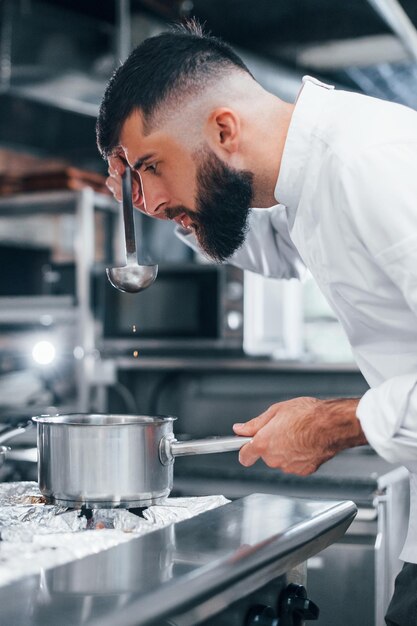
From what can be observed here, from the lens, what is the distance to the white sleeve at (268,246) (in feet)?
5.82

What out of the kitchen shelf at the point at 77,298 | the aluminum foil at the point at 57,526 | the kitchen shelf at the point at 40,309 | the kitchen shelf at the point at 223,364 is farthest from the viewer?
the kitchen shelf at the point at 40,309

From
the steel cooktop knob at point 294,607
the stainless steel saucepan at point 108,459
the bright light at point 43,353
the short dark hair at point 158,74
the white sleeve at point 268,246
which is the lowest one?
the steel cooktop knob at point 294,607

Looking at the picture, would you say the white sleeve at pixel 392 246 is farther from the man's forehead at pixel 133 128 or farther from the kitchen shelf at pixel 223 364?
the kitchen shelf at pixel 223 364

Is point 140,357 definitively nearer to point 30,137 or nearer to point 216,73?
point 30,137

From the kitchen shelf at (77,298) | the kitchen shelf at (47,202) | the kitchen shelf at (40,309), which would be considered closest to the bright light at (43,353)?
the kitchen shelf at (77,298)

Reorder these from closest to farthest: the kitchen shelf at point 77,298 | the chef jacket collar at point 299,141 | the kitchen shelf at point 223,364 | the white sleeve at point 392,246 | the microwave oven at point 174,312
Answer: the white sleeve at point 392,246 → the chef jacket collar at point 299,141 → the kitchen shelf at point 223,364 → the microwave oven at point 174,312 → the kitchen shelf at point 77,298

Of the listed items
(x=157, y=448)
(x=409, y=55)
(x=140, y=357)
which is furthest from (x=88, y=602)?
(x=409, y=55)

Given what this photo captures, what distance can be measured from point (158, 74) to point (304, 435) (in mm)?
609

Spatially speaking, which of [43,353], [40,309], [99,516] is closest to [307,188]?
[99,516]

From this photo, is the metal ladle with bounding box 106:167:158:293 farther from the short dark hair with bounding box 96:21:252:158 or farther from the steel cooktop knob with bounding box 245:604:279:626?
the steel cooktop knob with bounding box 245:604:279:626

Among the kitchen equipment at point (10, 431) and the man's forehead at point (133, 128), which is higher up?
the man's forehead at point (133, 128)

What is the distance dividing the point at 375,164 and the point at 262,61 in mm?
3199

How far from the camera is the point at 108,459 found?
121 centimetres

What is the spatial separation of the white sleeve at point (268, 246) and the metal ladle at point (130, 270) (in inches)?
9.0
